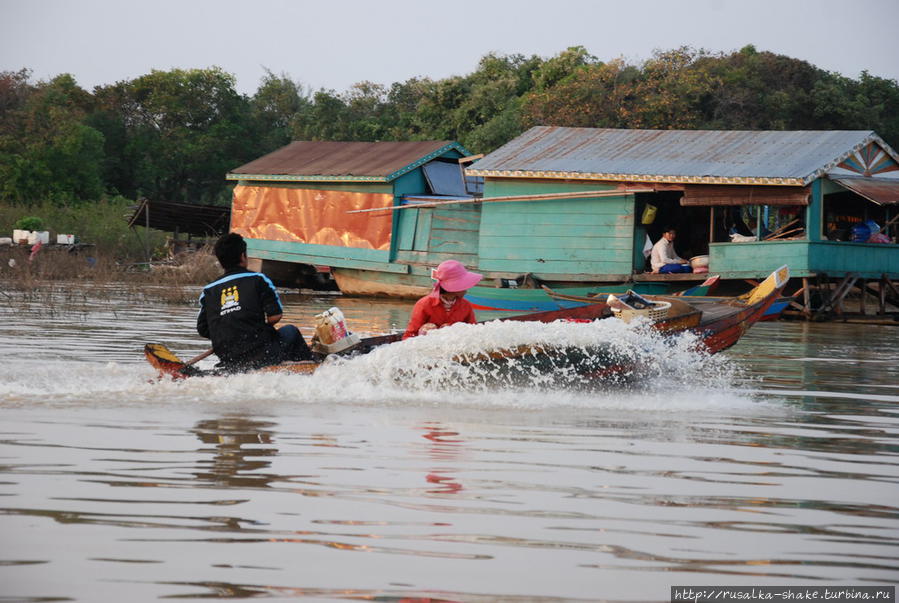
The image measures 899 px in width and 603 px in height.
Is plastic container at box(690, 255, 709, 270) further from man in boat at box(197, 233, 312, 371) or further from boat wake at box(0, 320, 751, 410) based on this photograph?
man in boat at box(197, 233, 312, 371)

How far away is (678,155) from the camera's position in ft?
61.1

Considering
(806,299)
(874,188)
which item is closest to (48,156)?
(806,299)

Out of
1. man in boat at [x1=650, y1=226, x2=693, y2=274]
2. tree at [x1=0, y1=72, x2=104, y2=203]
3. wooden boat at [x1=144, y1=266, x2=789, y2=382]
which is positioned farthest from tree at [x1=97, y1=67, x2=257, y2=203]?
wooden boat at [x1=144, y1=266, x2=789, y2=382]

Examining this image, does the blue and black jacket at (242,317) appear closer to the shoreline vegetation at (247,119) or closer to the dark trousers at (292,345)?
the dark trousers at (292,345)

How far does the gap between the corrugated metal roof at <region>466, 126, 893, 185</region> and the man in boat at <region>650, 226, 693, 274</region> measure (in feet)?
3.34

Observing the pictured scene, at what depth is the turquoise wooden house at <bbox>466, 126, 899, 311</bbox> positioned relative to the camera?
1750 centimetres

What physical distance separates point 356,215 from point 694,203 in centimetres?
777

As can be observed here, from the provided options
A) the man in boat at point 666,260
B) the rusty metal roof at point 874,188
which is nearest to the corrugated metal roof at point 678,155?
the rusty metal roof at point 874,188

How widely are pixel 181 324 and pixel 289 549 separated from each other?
10863 mm

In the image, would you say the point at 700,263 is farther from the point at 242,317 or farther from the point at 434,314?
the point at 242,317

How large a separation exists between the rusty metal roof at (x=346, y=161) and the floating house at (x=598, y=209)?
2.3 inches

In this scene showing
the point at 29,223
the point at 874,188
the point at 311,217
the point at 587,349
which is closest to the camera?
the point at 587,349

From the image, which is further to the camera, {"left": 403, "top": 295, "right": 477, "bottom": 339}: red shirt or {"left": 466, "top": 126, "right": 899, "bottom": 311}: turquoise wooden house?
{"left": 466, "top": 126, "right": 899, "bottom": 311}: turquoise wooden house

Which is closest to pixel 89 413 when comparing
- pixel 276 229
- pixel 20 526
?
pixel 20 526
